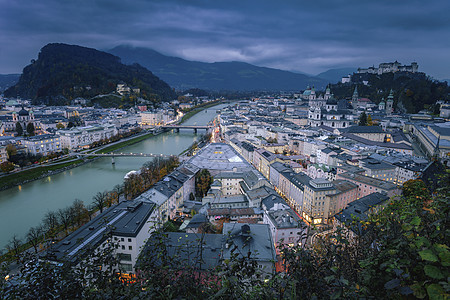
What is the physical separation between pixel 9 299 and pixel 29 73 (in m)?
68.4

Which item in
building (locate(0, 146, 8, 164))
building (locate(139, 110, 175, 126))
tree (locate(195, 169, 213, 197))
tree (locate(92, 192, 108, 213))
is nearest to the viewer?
tree (locate(92, 192, 108, 213))

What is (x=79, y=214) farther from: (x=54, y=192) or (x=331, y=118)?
(x=331, y=118)

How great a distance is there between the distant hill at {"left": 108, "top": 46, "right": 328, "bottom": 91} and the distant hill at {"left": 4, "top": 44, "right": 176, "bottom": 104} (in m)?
72.0

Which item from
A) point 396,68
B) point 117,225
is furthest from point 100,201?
→ point 396,68

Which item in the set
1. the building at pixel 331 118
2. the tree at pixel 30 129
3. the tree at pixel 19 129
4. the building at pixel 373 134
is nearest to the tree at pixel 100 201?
the tree at pixel 30 129

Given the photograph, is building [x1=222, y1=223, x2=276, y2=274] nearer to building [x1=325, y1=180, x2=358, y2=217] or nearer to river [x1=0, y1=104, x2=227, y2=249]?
building [x1=325, y1=180, x2=358, y2=217]

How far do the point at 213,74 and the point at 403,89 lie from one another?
5474 inches

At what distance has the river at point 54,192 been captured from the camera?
964 centimetres

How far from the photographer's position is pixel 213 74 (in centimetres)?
16012

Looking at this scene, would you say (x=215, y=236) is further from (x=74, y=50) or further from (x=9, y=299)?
(x=74, y=50)

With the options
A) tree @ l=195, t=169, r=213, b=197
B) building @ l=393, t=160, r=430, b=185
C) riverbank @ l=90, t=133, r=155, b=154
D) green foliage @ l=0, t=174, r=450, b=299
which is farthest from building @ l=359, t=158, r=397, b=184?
riverbank @ l=90, t=133, r=155, b=154

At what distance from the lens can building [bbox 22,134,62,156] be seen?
17.6m

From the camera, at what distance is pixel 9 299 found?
1.77 m

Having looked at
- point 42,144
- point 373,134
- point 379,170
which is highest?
point 373,134
